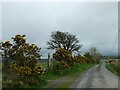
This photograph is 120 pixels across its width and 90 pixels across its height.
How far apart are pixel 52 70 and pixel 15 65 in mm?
11816

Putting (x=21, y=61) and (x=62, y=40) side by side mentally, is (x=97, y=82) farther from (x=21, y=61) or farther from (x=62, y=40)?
(x=62, y=40)

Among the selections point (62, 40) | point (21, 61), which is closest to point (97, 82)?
point (21, 61)

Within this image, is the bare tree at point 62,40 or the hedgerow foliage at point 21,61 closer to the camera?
the hedgerow foliage at point 21,61

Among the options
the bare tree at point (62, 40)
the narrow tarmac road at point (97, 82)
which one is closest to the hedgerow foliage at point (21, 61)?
the narrow tarmac road at point (97, 82)

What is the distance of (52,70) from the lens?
96.5ft

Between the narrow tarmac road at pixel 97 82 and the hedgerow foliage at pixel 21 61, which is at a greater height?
the hedgerow foliage at pixel 21 61

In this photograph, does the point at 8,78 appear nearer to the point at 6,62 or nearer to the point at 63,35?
the point at 6,62

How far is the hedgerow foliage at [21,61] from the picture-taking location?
17328 mm

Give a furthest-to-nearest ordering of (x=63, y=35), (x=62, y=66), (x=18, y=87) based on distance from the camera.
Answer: (x=63, y=35), (x=62, y=66), (x=18, y=87)

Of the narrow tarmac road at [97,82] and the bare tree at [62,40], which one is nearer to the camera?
the narrow tarmac road at [97,82]

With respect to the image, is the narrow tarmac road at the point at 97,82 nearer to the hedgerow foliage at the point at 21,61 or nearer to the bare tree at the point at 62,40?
the hedgerow foliage at the point at 21,61

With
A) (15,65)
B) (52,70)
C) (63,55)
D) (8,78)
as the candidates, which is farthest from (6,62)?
(63,55)

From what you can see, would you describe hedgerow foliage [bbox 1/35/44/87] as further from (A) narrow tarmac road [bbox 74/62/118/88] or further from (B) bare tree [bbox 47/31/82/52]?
(B) bare tree [bbox 47/31/82/52]

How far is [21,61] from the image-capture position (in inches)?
754
